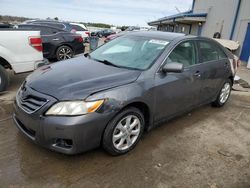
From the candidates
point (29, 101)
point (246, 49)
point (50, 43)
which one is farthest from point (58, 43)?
point (246, 49)

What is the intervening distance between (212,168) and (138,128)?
42.1 inches

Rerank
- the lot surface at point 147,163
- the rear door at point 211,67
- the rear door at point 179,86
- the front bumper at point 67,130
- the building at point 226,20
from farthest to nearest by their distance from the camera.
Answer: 1. the building at point 226,20
2. the rear door at point 211,67
3. the rear door at point 179,86
4. the lot surface at point 147,163
5. the front bumper at point 67,130

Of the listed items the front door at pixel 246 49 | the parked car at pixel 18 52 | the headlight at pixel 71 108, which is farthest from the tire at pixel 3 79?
the front door at pixel 246 49

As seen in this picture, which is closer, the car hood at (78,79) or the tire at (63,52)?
the car hood at (78,79)

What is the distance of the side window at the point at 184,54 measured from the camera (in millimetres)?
3500

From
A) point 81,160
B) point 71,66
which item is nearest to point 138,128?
point 81,160

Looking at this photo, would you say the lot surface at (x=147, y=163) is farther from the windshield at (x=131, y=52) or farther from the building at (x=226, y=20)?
the building at (x=226, y=20)

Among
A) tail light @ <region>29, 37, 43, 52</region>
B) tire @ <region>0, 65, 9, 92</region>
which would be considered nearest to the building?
tail light @ <region>29, 37, 43, 52</region>

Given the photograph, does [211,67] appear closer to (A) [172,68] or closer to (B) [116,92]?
(A) [172,68]

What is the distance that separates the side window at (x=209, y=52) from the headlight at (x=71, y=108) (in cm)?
244

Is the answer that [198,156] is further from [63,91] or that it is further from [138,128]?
[63,91]

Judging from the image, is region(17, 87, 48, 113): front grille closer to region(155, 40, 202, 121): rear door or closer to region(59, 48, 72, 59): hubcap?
region(155, 40, 202, 121): rear door

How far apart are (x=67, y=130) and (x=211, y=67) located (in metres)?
2.94

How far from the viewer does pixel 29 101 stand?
2.76 meters
